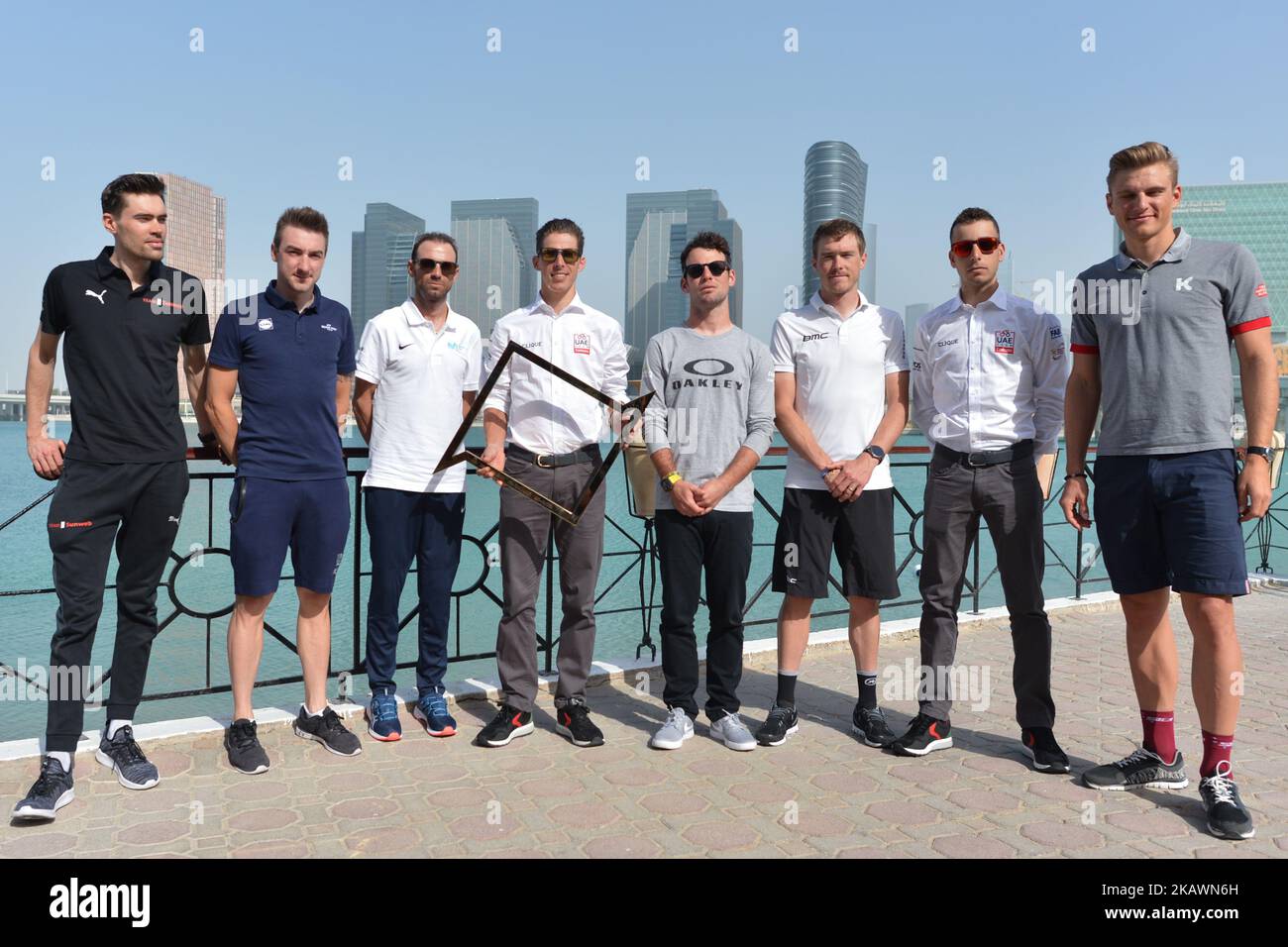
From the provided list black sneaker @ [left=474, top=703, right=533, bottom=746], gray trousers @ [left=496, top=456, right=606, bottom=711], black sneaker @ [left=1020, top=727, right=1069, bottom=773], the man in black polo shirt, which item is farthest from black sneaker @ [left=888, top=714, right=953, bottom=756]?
the man in black polo shirt

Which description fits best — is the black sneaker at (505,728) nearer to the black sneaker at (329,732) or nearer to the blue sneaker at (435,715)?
the blue sneaker at (435,715)

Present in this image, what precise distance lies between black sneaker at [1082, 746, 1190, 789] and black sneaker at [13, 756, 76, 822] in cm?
396

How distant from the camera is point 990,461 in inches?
151

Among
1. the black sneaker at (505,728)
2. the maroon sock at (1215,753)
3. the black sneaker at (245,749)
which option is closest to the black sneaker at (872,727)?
the maroon sock at (1215,753)

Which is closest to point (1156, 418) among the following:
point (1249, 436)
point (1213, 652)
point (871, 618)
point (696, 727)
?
point (1249, 436)

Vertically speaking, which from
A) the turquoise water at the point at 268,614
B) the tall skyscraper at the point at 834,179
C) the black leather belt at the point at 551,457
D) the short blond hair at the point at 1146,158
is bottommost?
the turquoise water at the point at 268,614

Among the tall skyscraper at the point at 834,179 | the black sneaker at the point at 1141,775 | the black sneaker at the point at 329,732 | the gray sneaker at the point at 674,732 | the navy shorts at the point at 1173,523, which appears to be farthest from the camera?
the tall skyscraper at the point at 834,179

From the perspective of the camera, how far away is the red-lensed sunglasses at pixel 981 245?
3.88 metres

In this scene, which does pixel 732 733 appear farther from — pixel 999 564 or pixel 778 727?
pixel 999 564

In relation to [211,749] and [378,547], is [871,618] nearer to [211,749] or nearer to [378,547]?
[378,547]

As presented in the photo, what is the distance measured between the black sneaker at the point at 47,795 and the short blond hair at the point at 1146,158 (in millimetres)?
4639

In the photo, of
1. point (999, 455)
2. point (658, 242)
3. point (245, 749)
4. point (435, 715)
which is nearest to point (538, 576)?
point (435, 715)
